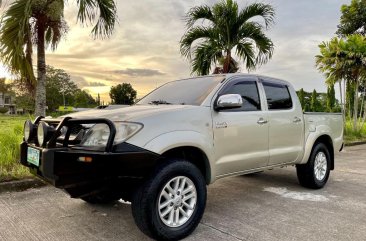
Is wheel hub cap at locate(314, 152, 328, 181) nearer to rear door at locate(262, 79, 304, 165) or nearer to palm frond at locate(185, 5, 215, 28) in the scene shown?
rear door at locate(262, 79, 304, 165)

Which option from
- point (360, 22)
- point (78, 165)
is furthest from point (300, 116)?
point (360, 22)

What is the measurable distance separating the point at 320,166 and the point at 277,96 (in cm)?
148

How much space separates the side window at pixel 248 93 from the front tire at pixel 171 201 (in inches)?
48.9

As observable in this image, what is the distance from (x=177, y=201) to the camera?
325 cm

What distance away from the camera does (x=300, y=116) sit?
5062 millimetres

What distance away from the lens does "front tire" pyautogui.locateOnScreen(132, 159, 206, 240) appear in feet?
9.81

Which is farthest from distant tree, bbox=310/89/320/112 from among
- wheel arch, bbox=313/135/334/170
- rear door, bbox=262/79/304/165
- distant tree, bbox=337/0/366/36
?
rear door, bbox=262/79/304/165

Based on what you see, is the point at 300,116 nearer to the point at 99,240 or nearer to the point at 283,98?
the point at 283,98

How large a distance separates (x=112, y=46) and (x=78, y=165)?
6.54 m

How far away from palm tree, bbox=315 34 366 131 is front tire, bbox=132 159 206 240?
12.0 metres

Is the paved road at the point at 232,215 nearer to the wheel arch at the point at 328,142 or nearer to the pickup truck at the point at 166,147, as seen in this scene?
the pickup truck at the point at 166,147

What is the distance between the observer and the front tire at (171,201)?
2990 mm

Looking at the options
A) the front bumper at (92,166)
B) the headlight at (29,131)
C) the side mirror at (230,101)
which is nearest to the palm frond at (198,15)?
the side mirror at (230,101)

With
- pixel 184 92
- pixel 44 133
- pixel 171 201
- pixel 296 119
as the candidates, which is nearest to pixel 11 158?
pixel 44 133
